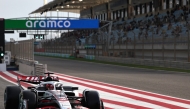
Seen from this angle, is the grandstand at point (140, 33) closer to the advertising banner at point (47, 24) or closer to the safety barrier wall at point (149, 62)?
the safety barrier wall at point (149, 62)

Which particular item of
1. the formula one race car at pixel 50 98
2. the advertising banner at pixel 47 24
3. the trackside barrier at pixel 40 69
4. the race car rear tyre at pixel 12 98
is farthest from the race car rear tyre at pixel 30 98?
the advertising banner at pixel 47 24

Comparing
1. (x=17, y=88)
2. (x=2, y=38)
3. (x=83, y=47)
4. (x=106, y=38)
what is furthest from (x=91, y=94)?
(x=83, y=47)

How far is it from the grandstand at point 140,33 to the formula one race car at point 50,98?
1755cm

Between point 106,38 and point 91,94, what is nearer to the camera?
point 91,94

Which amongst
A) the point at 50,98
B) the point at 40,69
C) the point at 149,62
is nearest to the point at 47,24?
the point at 149,62

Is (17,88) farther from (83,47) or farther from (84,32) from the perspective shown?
(84,32)

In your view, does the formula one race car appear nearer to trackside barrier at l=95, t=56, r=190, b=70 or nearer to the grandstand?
the grandstand

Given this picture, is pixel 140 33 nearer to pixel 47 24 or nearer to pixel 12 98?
pixel 47 24

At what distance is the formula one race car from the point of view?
25.8 ft

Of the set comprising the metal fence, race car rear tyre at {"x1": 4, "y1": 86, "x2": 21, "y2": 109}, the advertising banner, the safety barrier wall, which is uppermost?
the advertising banner

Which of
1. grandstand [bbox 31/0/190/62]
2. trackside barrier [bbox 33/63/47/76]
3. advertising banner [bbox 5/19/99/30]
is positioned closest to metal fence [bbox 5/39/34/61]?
trackside barrier [bbox 33/63/47/76]

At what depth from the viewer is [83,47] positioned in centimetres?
4788

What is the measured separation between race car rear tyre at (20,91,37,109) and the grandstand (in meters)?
18.3

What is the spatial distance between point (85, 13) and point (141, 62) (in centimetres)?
3863
